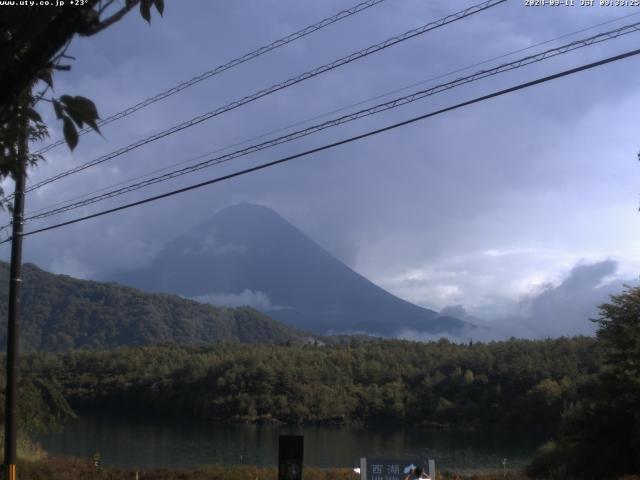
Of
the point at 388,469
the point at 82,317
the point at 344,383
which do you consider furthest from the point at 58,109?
the point at 82,317

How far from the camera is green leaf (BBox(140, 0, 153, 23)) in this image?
3.94 metres

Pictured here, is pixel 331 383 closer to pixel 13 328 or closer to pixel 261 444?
pixel 261 444

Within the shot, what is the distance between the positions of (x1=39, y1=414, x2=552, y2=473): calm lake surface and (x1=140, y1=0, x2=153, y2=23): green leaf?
3483 centimetres

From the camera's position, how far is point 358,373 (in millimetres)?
84812

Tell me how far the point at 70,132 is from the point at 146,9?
0.82 meters

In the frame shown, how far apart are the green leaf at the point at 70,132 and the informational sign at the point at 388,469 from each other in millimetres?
10986

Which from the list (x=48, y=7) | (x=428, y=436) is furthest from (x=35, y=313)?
(x=48, y=7)

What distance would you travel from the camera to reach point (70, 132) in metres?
3.59

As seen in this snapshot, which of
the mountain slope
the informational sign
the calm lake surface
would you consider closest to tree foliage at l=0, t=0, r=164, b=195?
the informational sign

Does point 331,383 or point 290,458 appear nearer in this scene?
point 290,458

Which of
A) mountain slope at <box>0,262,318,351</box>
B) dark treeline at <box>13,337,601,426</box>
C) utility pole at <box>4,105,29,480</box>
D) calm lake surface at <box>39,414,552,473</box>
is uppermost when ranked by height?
mountain slope at <box>0,262,318,351</box>

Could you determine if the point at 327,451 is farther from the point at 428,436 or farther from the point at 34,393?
the point at 34,393

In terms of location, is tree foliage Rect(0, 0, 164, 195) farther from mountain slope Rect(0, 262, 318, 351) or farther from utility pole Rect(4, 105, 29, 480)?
mountain slope Rect(0, 262, 318, 351)

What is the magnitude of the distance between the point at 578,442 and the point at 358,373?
5399 cm
